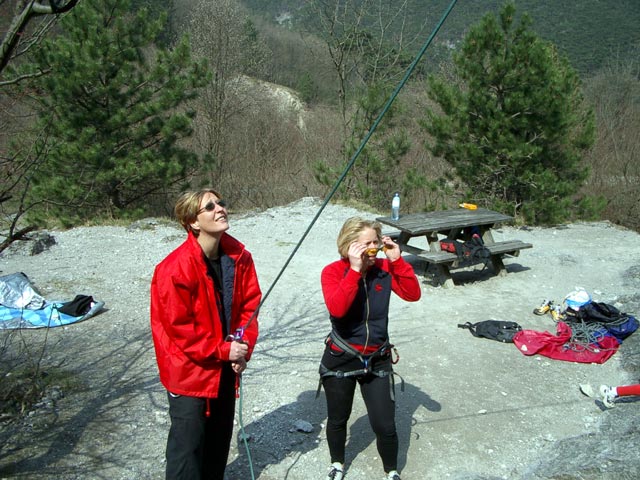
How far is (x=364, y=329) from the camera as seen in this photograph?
290 centimetres

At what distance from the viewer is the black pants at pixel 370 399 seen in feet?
9.32

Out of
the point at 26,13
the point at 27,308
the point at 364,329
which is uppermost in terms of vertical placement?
the point at 26,13

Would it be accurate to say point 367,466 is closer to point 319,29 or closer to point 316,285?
point 316,285

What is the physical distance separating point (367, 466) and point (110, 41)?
11148mm

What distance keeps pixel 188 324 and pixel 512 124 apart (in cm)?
1020

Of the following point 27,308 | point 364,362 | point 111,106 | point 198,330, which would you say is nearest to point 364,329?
point 364,362

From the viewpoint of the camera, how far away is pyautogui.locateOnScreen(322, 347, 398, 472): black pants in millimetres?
2842

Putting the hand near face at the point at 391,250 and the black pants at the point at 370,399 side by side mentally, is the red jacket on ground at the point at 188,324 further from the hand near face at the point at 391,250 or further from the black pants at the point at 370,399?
the hand near face at the point at 391,250

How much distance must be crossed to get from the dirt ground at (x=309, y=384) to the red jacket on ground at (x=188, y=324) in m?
0.72

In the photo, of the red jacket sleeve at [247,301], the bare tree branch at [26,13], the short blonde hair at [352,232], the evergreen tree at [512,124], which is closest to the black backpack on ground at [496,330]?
the short blonde hair at [352,232]

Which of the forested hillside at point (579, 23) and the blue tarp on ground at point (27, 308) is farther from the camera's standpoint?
the forested hillside at point (579, 23)

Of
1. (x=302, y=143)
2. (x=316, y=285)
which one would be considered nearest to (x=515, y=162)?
(x=316, y=285)

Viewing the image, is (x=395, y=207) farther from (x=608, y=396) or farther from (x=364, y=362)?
(x=364, y=362)

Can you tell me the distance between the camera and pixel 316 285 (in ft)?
24.4
